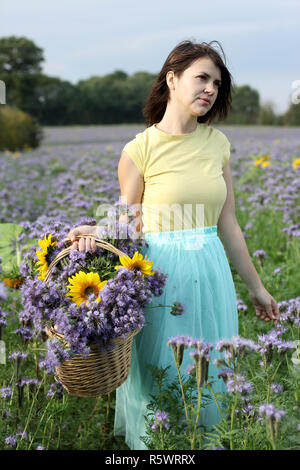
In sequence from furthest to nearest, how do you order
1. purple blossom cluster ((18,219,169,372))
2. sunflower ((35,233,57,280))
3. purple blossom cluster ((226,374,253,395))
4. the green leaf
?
the green leaf < sunflower ((35,233,57,280)) < purple blossom cluster ((18,219,169,372)) < purple blossom cluster ((226,374,253,395))

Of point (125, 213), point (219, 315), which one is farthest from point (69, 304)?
point (219, 315)

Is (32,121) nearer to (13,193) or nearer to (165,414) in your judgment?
(13,193)

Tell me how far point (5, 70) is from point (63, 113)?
485 cm

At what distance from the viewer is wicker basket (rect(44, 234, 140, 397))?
4.93 feet

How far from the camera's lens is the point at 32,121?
15.7 metres

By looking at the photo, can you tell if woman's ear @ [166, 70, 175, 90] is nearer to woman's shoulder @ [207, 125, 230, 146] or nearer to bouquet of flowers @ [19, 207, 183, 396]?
woman's shoulder @ [207, 125, 230, 146]

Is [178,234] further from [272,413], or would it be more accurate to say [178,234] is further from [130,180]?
[272,413]

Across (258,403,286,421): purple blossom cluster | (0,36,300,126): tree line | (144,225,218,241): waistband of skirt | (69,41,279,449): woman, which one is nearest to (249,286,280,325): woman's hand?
(69,41,279,449): woman

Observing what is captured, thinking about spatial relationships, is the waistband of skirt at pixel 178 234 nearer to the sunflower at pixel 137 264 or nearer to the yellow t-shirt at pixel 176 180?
the yellow t-shirt at pixel 176 180

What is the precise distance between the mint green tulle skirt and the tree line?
2479 cm

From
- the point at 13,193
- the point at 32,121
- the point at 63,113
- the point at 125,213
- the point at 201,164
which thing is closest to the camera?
the point at 125,213

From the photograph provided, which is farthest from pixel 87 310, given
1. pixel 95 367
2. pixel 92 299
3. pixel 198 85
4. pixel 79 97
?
pixel 79 97

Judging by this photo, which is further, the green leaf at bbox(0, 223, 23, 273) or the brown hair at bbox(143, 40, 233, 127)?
the green leaf at bbox(0, 223, 23, 273)

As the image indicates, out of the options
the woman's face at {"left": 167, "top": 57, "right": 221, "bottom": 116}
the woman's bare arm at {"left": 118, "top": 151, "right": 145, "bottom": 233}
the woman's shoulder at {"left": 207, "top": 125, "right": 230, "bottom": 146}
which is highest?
the woman's face at {"left": 167, "top": 57, "right": 221, "bottom": 116}
